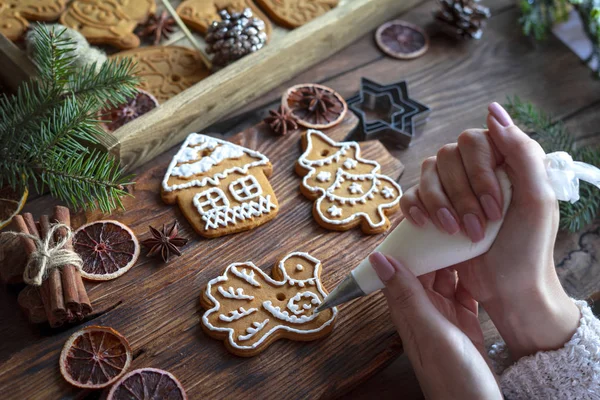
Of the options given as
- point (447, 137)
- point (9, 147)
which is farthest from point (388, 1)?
point (9, 147)

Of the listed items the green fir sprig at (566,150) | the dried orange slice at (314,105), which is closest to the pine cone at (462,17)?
the green fir sprig at (566,150)

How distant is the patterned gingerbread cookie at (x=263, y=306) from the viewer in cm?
107

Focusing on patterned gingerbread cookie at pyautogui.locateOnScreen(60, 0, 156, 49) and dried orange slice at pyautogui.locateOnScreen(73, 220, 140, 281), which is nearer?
dried orange slice at pyautogui.locateOnScreen(73, 220, 140, 281)

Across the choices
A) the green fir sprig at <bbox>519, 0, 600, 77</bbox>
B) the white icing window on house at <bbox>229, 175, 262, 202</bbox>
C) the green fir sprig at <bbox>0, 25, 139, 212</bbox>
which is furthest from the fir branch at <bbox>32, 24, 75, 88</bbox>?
the green fir sprig at <bbox>519, 0, 600, 77</bbox>

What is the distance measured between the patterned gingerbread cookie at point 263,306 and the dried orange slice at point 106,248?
0.52 ft

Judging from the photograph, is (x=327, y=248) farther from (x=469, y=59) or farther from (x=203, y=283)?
(x=469, y=59)

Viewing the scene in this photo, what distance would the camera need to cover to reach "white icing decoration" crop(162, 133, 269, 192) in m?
1.25

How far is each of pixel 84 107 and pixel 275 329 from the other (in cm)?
51

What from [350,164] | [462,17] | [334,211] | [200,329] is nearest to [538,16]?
[462,17]

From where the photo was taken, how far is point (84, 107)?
1146 mm

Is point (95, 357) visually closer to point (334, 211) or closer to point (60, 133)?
point (60, 133)

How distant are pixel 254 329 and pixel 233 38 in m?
0.69

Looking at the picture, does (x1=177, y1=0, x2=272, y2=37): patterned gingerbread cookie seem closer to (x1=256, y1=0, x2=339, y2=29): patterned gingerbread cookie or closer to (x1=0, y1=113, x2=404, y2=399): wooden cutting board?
(x1=256, y1=0, x2=339, y2=29): patterned gingerbread cookie

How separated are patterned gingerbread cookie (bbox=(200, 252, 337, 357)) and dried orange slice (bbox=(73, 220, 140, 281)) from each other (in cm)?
16
